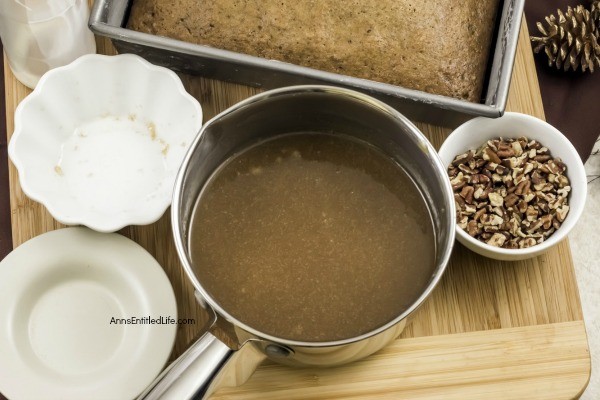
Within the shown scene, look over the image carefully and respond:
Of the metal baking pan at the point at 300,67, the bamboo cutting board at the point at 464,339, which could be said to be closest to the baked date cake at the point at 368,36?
the metal baking pan at the point at 300,67

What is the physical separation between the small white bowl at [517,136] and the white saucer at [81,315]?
1.70 ft

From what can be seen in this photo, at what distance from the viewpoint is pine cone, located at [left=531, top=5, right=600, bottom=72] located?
162 cm

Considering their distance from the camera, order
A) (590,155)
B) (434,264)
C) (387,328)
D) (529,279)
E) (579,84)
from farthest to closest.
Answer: (590,155)
(579,84)
(529,279)
(434,264)
(387,328)

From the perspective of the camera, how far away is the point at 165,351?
129cm

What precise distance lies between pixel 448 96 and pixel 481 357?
44cm

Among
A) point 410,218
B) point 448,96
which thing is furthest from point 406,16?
point 410,218

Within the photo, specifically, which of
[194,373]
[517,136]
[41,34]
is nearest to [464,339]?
[517,136]

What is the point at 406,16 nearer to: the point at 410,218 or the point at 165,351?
the point at 410,218

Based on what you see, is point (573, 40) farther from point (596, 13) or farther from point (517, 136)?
point (517, 136)

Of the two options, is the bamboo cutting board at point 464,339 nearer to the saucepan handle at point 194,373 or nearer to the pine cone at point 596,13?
the saucepan handle at point 194,373

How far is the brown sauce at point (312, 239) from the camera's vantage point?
117 cm

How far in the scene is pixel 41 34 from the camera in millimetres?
1403

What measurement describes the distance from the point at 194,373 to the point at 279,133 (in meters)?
0.40

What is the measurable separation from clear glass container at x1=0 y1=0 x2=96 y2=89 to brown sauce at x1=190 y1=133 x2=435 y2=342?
1.34 feet
